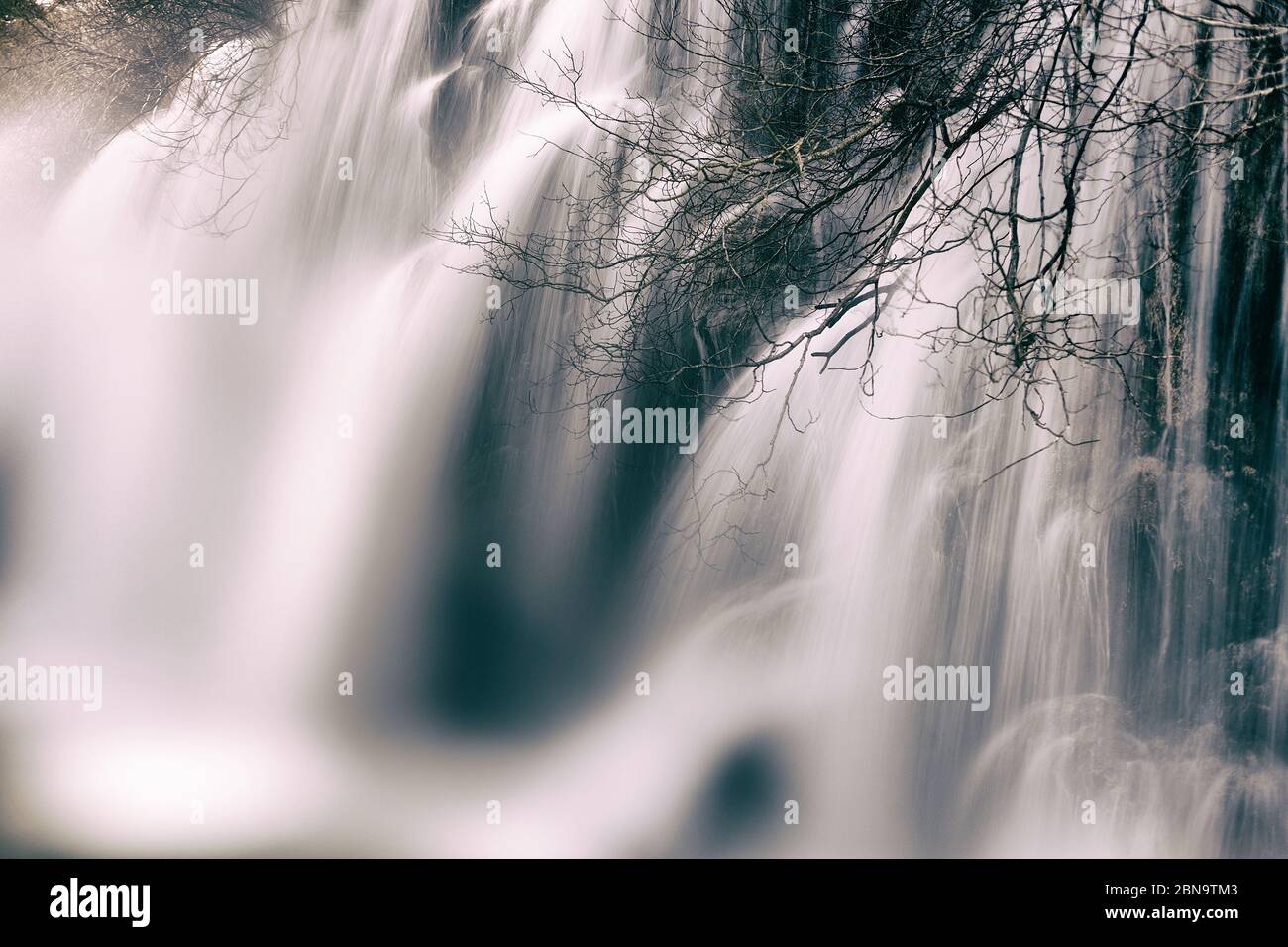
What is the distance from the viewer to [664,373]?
548 cm

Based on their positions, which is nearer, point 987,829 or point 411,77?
point 987,829

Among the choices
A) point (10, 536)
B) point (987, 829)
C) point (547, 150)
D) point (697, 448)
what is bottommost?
point (987, 829)

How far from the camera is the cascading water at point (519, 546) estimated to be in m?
5.25

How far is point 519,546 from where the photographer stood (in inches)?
217

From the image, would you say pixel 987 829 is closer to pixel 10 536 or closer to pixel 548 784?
pixel 548 784

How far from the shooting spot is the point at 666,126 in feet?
17.6

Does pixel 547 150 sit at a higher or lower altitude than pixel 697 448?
higher

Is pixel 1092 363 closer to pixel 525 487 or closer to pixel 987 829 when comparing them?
pixel 987 829

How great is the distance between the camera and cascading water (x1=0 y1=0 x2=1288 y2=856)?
525 cm
